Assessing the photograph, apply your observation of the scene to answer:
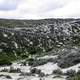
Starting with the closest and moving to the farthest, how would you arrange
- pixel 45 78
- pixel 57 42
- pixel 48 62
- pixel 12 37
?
pixel 45 78
pixel 48 62
pixel 12 37
pixel 57 42

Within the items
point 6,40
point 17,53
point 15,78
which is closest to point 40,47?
point 6,40

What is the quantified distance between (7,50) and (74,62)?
5429cm

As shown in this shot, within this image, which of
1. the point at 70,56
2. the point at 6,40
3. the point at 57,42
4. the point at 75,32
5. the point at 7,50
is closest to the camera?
the point at 70,56

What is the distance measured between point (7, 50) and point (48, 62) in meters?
45.9

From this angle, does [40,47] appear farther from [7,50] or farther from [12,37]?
[7,50]

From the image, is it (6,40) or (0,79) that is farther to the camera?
(6,40)

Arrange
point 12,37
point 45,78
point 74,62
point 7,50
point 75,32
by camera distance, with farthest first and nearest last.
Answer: point 75,32 → point 12,37 → point 7,50 → point 74,62 → point 45,78

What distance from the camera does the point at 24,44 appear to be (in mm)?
109312

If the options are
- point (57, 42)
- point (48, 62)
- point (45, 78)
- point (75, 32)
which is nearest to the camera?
point (45, 78)

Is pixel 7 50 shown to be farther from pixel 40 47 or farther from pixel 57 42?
pixel 57 42

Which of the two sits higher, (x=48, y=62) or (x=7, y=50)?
(x=48, y=62)

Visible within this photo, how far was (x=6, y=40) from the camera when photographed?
99.8 m

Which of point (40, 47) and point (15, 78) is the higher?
point (15, 78)

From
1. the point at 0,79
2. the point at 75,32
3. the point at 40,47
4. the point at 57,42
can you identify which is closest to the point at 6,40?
→ the point at 40,47
